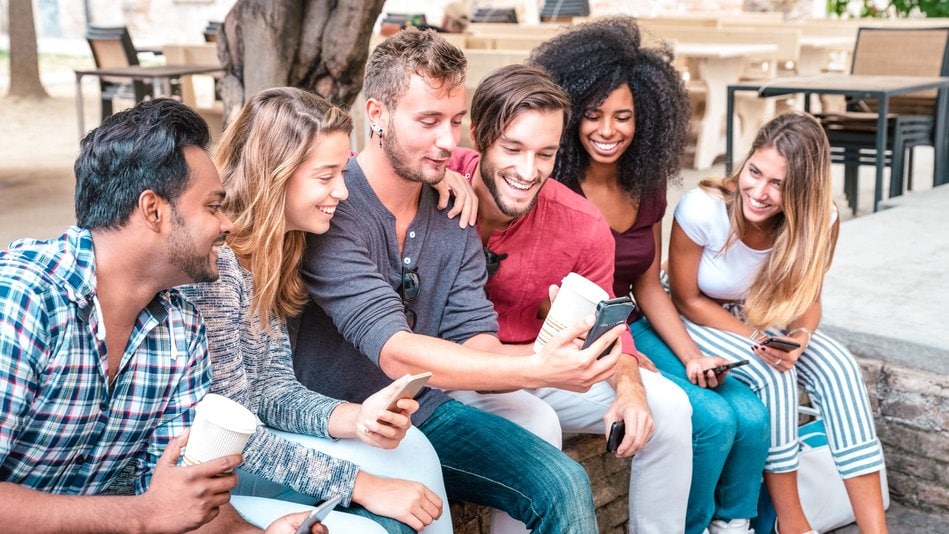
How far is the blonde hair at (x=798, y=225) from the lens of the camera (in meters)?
2.82

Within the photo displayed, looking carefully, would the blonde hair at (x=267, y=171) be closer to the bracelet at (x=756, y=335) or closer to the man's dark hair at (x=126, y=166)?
the man's dark hair at (x=126, y=166)

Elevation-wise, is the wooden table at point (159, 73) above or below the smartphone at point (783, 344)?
above

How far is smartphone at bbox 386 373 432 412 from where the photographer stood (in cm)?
181

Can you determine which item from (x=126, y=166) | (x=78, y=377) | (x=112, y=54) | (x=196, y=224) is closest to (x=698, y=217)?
(x=196, y=224)

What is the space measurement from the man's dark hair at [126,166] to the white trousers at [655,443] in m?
1.00

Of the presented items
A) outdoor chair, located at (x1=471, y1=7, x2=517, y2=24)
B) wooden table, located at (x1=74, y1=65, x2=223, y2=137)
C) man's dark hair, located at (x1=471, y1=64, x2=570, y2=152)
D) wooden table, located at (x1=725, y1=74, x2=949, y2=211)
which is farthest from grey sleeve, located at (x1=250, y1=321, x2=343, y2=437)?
outdoor chair, located at (x1=471, y1=7, x2=517, y2=24)

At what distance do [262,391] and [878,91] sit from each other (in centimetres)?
442

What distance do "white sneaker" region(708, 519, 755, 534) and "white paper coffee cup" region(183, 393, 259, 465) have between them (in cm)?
161

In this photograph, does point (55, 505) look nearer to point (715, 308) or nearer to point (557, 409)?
point (557, 409)

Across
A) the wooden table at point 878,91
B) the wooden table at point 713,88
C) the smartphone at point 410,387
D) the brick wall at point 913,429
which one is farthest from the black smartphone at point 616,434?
the wooden table at point 713,88

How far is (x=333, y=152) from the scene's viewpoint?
82.7 inches

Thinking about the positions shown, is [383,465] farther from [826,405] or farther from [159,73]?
[159,73]

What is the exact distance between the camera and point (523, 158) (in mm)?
2393

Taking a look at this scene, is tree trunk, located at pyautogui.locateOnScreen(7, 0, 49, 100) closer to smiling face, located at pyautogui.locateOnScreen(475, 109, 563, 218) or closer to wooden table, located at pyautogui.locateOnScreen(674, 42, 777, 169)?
wooden table, located at pyautogui.locateOnScreen(674, 42, 777, 169)
